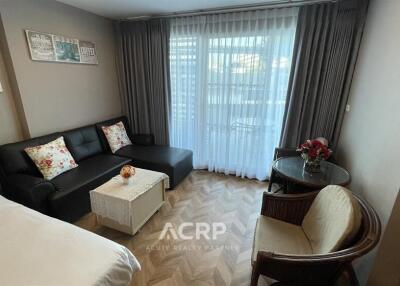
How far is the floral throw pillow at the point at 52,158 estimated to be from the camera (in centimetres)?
225

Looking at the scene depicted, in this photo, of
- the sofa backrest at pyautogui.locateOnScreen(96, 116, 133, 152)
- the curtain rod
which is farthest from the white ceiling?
the sofa backrest at pyautogui.locateOnScreen(96, 116, 133, 152)

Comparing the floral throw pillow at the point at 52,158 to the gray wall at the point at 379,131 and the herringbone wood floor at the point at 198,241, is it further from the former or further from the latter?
the gray wall at the point at 379,131

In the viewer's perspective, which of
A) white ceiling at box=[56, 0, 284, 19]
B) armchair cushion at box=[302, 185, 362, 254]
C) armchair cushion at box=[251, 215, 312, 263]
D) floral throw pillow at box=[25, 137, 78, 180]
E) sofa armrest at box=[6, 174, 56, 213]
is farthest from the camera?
white ceiling at box=[56, 0, 284, 19]

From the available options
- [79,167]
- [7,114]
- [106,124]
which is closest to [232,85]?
[106,124]

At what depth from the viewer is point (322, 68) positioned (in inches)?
102

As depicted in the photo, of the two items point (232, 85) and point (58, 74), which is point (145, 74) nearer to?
point (58, 74)

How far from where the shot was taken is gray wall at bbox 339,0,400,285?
3.95 feet

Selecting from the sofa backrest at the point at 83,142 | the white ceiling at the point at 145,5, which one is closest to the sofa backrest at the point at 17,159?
the sofa backrest at the point at 83,142

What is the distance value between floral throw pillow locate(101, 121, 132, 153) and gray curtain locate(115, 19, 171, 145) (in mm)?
405

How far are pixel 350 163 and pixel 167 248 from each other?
6.65 ft

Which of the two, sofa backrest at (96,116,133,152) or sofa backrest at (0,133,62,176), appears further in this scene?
sofa backrest at (96,116,133,152)

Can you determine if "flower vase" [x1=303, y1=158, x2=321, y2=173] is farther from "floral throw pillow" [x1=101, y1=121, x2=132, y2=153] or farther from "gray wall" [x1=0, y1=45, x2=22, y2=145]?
"gray wall" [x1=0, y1=45, x2=22, y2=145]

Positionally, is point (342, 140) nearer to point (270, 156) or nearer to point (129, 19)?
point (270, 156)

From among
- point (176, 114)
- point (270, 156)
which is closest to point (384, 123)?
point (270, 156)
